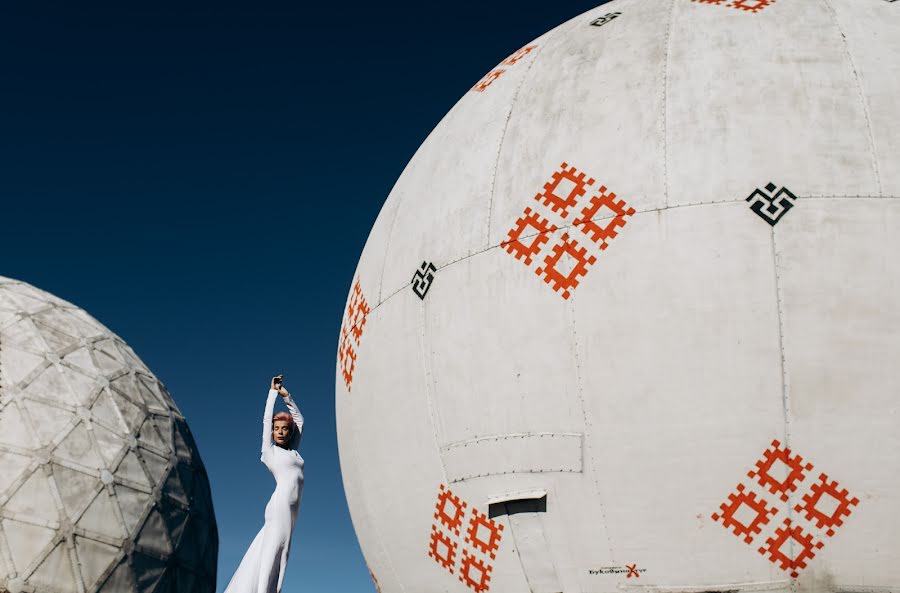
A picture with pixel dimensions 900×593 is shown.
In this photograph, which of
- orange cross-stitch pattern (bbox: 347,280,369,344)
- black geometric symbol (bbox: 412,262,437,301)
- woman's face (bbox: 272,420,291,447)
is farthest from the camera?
orange cross-stitch pattern (bbox: 347,280,369,344)

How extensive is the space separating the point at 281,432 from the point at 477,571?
6.35 ft

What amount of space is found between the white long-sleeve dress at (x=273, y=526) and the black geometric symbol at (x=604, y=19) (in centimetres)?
445

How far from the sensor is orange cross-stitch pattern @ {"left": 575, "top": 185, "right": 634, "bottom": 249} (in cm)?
597

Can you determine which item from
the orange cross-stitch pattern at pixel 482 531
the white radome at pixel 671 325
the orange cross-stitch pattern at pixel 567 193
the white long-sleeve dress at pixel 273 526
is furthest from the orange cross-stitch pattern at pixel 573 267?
the white long-sleeve dress at pixel 273 526

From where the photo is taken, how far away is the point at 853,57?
20.0 ft

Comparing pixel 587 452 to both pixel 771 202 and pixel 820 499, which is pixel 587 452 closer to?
pixel 820 499

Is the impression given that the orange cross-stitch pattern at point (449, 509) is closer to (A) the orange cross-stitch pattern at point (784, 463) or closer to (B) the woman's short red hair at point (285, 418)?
(B) the woman's short red hair at point (285, 418)

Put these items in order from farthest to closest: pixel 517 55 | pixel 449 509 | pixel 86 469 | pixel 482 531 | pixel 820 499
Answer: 1. pixel 86 469
2. pixel 517 55
3. pixel 449 509
4. pixel 482 531
5. pixel 820 499

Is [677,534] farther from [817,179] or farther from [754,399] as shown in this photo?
[817,179]

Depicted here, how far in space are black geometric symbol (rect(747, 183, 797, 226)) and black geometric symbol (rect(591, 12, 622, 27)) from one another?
8.88ft

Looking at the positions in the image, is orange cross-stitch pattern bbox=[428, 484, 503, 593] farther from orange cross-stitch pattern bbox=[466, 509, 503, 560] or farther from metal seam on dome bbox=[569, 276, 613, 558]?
metal seam on dome bbox=[569, 276, 613, 558]

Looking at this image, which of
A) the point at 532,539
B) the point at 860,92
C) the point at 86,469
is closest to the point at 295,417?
the point at 532,539

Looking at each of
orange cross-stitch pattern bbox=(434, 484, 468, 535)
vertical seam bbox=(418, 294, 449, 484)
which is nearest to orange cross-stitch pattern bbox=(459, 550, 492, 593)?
orange cross-stitch pattern bbox=(434, 484, 468, 535)

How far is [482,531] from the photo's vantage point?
21.2 feet
